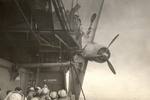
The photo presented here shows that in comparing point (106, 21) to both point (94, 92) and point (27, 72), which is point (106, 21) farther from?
point (27, 72)

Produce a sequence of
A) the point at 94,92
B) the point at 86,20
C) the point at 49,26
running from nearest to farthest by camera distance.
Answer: the point at 49,26 < the point at 94,92 < the point at 86,20

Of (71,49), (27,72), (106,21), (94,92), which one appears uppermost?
(106,21)

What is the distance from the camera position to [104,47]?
11.4 feet

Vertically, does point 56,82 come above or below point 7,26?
below

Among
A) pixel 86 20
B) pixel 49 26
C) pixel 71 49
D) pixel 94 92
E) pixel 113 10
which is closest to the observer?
pixel 49 26

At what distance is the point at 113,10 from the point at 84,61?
0.75 meters

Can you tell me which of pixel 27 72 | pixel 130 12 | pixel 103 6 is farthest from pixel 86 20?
pixel 27 72

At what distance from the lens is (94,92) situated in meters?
3.10

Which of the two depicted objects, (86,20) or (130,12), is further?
(86,20)

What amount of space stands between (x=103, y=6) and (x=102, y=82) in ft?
3.00

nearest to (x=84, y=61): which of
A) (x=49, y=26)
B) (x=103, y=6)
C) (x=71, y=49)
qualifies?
(x=71, y=49)

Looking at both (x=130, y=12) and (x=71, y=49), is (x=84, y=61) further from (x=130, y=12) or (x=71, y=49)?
(x=130, y=12)

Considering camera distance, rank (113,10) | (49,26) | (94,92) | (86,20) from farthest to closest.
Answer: (86,20)
(113,10)
(94,92)
(49,26)

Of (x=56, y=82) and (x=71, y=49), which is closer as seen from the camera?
(x=71, y=49)
